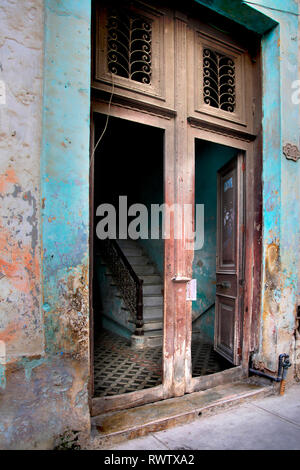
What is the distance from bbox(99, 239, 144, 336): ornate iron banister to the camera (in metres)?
5.59

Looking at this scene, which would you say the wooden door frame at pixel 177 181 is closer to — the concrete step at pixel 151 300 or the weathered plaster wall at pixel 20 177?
the weathered plaster wall at pixel 20 177

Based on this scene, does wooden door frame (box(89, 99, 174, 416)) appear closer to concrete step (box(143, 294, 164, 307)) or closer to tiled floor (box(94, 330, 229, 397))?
tiled floor (box(94, 330, 229, 397))

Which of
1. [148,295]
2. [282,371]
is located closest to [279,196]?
[282,371]

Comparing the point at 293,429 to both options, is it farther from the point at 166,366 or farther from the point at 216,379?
the point at 166,366

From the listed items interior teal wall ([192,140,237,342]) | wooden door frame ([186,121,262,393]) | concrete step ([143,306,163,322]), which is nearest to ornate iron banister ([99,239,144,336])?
concrete step ([143,306,163,322])

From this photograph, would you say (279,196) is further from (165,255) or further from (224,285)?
(165,255)

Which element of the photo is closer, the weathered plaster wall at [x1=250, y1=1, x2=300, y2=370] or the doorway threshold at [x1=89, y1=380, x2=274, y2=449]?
the doorway threshold at [x1=89, y1=380, x2=274, y2=449]

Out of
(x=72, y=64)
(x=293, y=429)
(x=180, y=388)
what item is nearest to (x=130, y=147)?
(x=72, y=64)

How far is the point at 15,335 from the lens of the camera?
6.92 feet

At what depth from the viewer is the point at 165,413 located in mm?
2742

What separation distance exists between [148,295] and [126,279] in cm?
65

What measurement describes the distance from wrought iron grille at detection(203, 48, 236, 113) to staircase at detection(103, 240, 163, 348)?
13.1 ft

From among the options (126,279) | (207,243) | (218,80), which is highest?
(218,80)

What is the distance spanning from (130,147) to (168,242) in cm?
610
